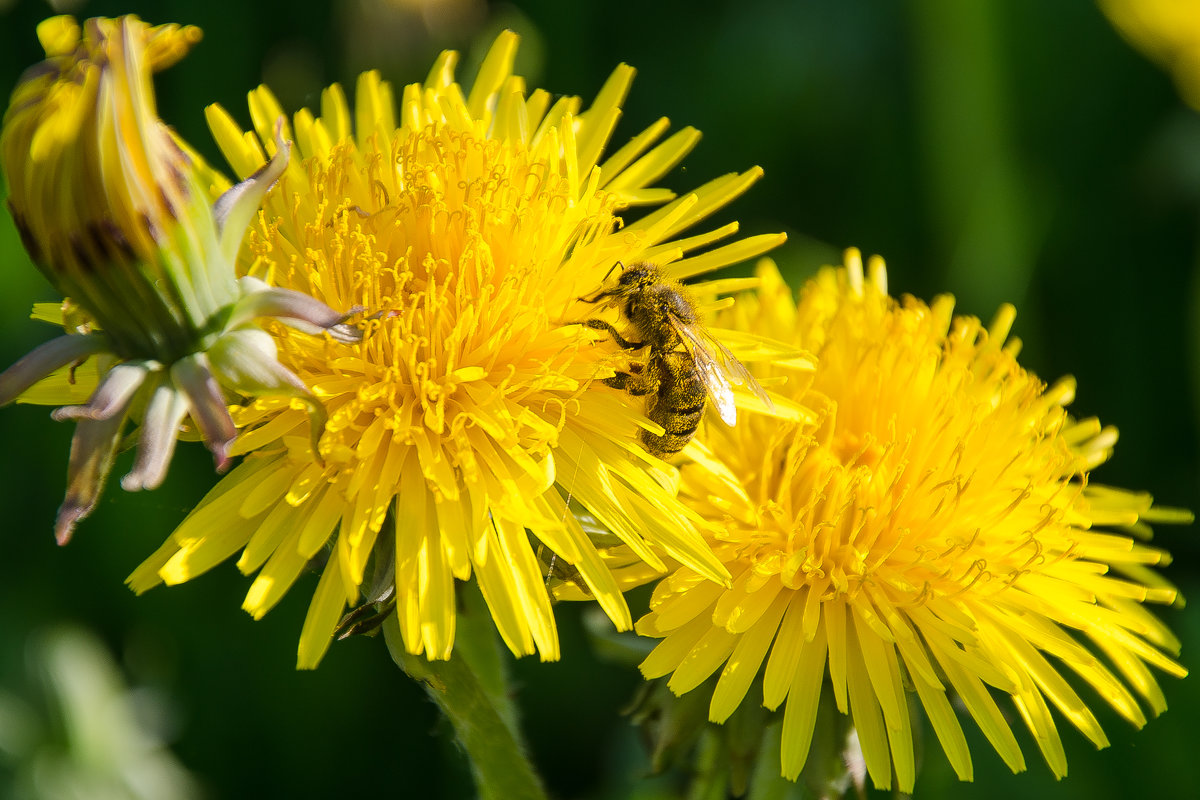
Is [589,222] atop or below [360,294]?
atop

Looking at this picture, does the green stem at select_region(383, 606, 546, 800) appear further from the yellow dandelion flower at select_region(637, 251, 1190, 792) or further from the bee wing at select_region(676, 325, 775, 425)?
the bee wing at select_region(676, 325, 775, 425)

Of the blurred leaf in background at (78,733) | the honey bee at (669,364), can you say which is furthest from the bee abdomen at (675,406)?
the blurred leaf in background at (78,733)

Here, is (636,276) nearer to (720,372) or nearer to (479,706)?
(720,372)

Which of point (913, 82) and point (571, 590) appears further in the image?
point (913, 82)

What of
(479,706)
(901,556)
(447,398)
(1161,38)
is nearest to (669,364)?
(447,398)

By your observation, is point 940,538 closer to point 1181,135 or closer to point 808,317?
point 808,317

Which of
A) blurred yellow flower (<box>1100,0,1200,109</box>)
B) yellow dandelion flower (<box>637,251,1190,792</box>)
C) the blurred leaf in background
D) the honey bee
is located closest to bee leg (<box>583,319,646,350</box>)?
the honey bee

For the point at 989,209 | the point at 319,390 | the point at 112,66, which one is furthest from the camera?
the point at 989,209

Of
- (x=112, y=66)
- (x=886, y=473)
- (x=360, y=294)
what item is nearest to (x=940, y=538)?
(x=886, y=473)
